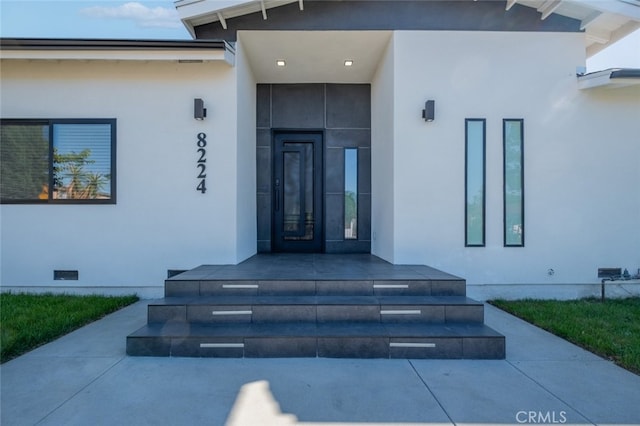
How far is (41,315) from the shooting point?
3.98 meters

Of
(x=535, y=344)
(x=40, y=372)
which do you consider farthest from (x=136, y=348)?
(x=535, y=344)

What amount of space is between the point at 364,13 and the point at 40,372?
5579 millimetres

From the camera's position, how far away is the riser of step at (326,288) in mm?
3850

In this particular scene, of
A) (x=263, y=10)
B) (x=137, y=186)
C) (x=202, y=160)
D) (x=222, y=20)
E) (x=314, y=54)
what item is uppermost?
(x=263, y=10)

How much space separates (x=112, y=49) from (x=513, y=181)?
5.81 meters

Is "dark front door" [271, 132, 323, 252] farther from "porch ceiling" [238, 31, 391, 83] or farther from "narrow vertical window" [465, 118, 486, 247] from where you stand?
"narrow vertical window" [465, 118, 486, 247]

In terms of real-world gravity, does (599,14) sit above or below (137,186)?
above

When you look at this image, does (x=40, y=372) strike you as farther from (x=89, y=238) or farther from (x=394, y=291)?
(x=394, y=291)

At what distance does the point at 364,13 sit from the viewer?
5.03 metres

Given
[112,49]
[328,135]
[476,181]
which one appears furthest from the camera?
[328,135]

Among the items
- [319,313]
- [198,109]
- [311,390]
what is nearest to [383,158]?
[198,109]

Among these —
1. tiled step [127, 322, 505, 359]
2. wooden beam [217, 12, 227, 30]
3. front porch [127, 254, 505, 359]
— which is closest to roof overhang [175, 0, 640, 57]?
wooden beam [217, 12, 227, 30]

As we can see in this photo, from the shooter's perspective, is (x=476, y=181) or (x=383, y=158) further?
(x=383, y=158)

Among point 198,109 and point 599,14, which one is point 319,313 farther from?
point 599,14
